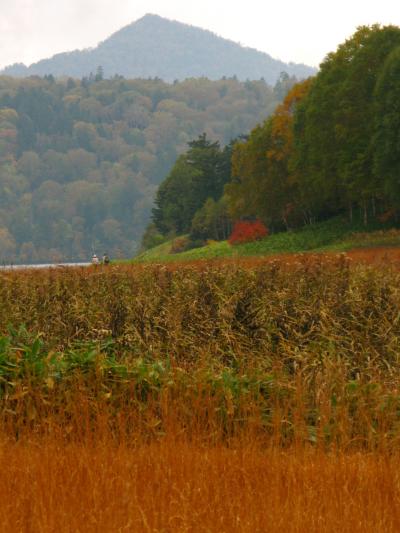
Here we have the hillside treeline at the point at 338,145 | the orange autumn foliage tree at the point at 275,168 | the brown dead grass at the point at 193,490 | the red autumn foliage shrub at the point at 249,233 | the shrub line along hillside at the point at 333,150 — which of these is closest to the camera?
the brown dead grass at the point at 193,490

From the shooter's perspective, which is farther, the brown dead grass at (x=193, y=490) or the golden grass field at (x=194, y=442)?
the golden grass field at (x=194, y=442)

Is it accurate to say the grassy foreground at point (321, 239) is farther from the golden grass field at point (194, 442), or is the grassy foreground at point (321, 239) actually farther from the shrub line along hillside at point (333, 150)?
the golden grass field at point (194, 442)

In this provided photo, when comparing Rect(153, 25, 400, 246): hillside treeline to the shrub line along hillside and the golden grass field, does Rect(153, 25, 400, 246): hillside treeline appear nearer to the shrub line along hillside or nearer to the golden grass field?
the shrub line along hillside

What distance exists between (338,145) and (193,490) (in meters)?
48.6

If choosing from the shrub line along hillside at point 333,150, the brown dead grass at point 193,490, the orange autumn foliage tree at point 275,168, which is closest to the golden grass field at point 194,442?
the brown dead grass at point 193,490

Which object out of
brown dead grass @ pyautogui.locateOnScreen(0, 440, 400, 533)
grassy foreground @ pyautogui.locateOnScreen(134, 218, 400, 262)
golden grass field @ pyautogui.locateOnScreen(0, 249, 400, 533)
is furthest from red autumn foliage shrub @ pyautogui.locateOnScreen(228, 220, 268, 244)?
brown dead grass @ pyautogui.locateOnScreen(0, 440, 400, 533)

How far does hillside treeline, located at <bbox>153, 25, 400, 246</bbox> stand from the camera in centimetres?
4559

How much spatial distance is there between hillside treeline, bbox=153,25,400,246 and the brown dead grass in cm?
3903

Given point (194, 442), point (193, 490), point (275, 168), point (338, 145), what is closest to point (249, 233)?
point (275, 168)

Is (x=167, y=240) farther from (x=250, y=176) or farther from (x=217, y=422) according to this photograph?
(x=217, y=422)

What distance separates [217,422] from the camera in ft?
24.4

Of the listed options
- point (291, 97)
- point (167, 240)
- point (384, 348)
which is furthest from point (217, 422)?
point (167, 240)

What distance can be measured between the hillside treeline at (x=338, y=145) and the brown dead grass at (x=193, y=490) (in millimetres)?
39028

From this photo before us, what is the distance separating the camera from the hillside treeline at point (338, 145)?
45594 mm
